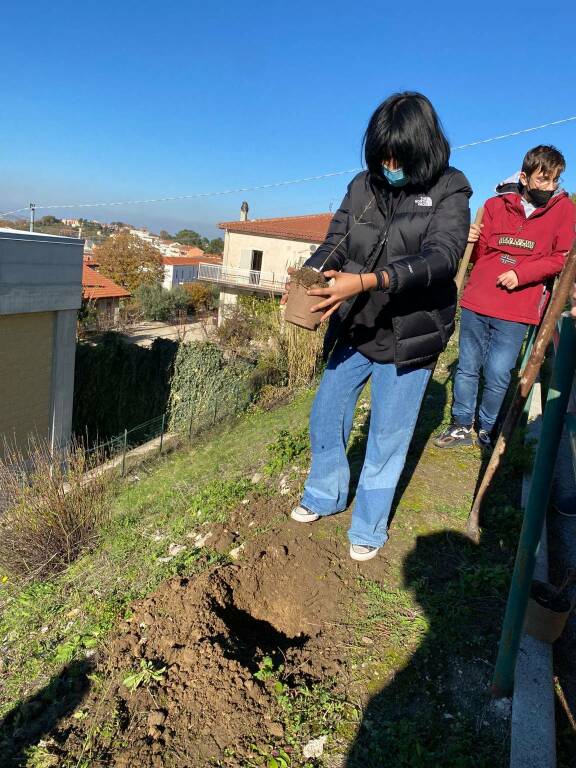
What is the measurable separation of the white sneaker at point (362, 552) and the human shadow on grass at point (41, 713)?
1243mm

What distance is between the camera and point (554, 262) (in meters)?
3.20

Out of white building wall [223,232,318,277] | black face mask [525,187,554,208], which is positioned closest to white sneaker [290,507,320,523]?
black face mask [525,187,554,208]

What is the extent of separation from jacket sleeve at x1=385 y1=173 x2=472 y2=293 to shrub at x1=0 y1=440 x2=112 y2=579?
2.99 m

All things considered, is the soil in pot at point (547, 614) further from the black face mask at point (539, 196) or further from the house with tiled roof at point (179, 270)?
the house with tiled roof at point (179, 270)

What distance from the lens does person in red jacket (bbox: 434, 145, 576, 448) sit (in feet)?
10.4

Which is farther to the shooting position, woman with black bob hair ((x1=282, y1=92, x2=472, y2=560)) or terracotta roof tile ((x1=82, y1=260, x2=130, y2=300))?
terracotta roof tile ((x1=82, y1=260, x2=130, y2=300))

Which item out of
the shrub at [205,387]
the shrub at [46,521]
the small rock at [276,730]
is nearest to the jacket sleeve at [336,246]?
the small rock at [276,730]

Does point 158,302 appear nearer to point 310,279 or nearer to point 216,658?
point 310,279

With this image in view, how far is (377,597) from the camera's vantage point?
2342mm

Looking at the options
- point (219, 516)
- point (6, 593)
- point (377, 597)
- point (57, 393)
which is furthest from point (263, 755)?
point (57, 393)

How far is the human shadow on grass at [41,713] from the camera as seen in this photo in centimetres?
188

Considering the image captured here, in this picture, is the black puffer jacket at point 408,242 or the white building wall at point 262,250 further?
the white building wall at point 262,250

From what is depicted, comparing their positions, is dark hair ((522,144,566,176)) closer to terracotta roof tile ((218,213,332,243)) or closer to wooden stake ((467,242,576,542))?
wooden stake ((467,242,576,542))

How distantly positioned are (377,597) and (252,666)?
25.3 inches
